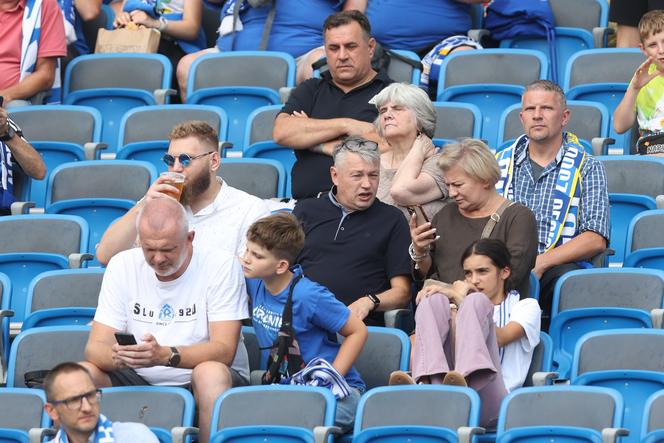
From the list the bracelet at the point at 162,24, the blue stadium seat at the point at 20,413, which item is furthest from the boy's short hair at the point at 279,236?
the bracelet at the point at 162,24

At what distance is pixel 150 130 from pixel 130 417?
275cm

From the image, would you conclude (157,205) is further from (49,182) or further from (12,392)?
(49,182)

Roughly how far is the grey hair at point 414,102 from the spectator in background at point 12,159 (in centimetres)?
178

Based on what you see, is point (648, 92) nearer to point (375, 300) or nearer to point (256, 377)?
point (375, 300)

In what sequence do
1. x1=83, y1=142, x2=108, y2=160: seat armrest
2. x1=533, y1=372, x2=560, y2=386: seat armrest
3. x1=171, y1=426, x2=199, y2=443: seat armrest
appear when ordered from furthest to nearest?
x1=83, y1=142, x2=108, y2=160: seat armrest → x1=533, y1=372, x2=560, y2=386: seat armrest → x1=171, y1=426, x2=199, y2=443: seat armrest

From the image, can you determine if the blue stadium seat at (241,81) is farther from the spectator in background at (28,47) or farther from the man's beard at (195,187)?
the man's beard at (195,187)

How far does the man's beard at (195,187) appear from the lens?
6895 millimetres

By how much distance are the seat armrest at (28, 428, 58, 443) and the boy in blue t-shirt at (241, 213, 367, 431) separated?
37.0 inches

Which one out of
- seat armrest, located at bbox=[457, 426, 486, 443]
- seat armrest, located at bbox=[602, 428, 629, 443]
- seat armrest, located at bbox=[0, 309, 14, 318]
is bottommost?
seat armrest, located at bbox=[457, 426, 486, 443]

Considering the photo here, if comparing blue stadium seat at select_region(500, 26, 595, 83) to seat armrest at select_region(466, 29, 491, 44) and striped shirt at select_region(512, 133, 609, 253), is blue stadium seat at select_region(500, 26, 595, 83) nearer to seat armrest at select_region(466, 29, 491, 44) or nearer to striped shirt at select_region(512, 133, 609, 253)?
seat armrest at select_region(466, 29, 491, 44)

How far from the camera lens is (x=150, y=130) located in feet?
27.8

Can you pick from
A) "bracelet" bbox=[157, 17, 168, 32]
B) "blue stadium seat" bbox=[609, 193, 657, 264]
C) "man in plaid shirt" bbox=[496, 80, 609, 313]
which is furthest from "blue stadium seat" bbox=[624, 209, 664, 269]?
"bracelet" bbox=[157, 17, 168, 32]

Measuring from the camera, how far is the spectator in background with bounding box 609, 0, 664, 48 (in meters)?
8.91

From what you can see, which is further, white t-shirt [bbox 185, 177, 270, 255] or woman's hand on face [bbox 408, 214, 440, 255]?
white t-shirt [bbox 185, 177, 270, 255]
